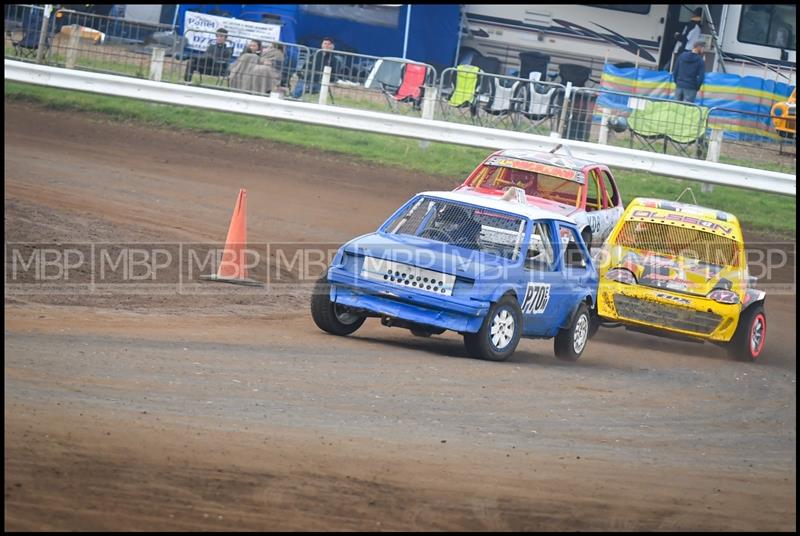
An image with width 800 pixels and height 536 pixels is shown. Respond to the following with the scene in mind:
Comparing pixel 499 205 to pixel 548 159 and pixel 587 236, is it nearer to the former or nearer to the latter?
pixel 587 236

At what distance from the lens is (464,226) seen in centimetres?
1084

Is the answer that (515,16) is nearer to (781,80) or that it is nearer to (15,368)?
(781,80)

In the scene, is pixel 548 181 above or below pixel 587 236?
above

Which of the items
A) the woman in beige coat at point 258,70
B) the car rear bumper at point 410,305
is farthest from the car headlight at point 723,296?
the woman in beige coat at point 258,70

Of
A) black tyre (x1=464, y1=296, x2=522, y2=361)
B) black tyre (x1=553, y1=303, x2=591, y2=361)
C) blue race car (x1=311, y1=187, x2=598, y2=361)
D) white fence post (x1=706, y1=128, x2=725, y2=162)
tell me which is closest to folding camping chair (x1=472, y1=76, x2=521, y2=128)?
white fence post (x1=706, y1=128, x2=725, y2=162)

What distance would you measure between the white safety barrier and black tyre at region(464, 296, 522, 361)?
978 centimetres

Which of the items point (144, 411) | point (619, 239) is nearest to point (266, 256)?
point (619, 239)

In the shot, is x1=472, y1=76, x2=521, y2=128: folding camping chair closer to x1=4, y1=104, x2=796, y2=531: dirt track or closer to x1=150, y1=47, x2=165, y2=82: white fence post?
x1=150, y1=47, x2=165, y2=82: white fence post

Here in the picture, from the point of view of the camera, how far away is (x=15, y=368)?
7.60 meters

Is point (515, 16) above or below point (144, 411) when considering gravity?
above

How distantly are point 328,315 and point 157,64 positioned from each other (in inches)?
473

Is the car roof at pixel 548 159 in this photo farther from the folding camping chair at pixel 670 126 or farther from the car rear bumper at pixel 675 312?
the folding camping chair at pixel 670 126

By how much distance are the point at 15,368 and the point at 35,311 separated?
7.84 ft

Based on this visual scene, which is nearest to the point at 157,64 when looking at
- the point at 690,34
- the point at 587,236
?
the point at 587,236
